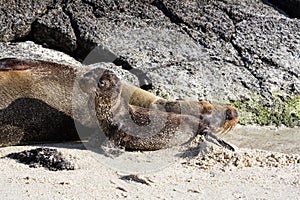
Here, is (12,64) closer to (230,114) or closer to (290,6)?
(230,114)

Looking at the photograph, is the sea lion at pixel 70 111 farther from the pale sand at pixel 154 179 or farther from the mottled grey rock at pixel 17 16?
the mottled grey rock at pixel 17 16

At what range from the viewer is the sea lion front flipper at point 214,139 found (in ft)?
20.0

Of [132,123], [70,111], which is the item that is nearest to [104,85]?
[132,123]

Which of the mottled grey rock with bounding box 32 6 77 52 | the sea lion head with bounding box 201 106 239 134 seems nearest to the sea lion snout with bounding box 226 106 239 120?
the sea lion head with bounding box 201 106 239 134

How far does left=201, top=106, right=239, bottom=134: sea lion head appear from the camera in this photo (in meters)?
6.66

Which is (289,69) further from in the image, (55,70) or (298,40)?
(55,70)

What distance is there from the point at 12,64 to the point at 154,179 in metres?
1.94

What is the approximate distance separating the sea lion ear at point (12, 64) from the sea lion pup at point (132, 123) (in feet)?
1.77

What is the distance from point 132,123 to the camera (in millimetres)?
6344

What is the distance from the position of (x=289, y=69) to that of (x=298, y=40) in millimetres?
610

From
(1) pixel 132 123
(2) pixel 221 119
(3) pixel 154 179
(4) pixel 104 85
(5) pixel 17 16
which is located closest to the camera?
(3) pixel 154 179

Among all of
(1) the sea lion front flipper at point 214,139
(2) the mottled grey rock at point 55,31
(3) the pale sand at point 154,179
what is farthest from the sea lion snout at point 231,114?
(2) the mottled grey rock at point 55,31

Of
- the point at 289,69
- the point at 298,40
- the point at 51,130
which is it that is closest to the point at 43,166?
the point at 51,130

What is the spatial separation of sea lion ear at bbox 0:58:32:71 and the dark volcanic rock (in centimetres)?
101
